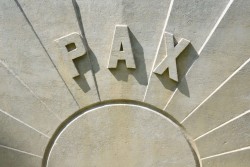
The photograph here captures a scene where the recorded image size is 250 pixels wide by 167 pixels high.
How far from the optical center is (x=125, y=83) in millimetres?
2271

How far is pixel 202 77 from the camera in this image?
7.19ft

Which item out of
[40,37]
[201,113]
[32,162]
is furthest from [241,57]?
[32,162]

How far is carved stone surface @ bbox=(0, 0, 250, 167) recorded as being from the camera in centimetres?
214

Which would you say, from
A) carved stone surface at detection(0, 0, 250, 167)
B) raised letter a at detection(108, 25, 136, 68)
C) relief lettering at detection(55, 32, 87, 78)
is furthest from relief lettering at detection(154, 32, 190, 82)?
relief lettering at detection(55, 32, 87, 78)

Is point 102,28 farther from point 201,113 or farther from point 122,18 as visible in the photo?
point 201,113

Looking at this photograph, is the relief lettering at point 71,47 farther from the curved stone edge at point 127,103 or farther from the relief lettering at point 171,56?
the relief lettering at point 171,56

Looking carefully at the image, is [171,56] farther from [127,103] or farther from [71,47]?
[71,47]

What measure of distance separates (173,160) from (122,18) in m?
0.94

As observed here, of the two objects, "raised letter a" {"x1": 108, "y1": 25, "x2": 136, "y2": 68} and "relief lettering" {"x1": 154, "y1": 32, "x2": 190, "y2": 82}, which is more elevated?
"raised letter a" {"x1": 108, "y1": 25, "x2": 136, "y2": 68}

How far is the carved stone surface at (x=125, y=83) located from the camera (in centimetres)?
214

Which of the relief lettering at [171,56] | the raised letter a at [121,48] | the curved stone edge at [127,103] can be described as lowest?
the curved stone edge at [127,103]

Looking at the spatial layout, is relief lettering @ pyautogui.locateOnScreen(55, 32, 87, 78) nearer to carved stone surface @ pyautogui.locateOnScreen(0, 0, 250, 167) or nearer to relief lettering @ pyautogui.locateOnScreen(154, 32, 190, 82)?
carved stone surface @ pyautogui.locateOnScreen(0, 0, 250, 167)

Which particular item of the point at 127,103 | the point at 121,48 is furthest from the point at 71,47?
the point at 127,103

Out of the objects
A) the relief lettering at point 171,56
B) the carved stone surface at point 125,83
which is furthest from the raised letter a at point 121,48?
the relief lettering at point 171,56
